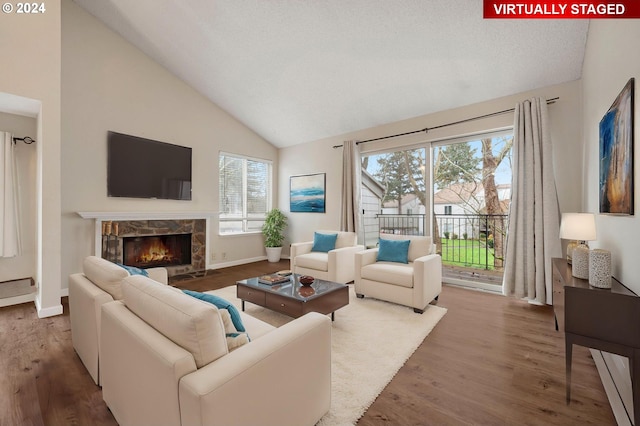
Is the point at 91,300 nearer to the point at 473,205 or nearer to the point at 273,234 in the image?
the point at 273,234

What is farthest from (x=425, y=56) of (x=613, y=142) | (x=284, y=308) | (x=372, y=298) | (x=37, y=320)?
(x=37, y=320)

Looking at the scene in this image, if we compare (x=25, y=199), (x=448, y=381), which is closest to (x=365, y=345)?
(x=448, y=381)

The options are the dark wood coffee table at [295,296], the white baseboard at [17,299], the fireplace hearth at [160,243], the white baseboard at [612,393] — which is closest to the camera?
the white baseboard at [612,393]

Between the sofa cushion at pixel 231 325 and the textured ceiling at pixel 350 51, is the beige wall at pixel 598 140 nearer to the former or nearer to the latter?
the textured ceiling at pixel 350 51

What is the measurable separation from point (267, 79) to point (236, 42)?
0.73 m

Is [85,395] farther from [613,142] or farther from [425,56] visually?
[425,56]

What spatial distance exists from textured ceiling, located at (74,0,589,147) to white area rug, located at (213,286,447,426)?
→ 9.66 ft

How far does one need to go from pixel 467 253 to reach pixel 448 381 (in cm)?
355

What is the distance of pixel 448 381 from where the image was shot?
191cm

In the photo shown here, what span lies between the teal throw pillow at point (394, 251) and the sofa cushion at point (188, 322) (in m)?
2.86

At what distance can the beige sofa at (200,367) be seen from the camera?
3.17 ft

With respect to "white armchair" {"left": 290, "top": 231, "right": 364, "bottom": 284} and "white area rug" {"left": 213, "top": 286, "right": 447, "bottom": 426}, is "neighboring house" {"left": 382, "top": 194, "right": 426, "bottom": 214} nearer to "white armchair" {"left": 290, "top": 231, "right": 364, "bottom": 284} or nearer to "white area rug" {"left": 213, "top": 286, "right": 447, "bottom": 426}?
"white armchair" {"left": 290, "top": 231, "right": 364, "bottom": 284}

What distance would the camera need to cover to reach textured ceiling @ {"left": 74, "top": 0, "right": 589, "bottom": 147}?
9.64 feet

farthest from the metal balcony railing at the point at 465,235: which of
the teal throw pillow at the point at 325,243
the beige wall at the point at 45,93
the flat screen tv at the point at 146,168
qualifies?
the beige wall at the point at 45,93
